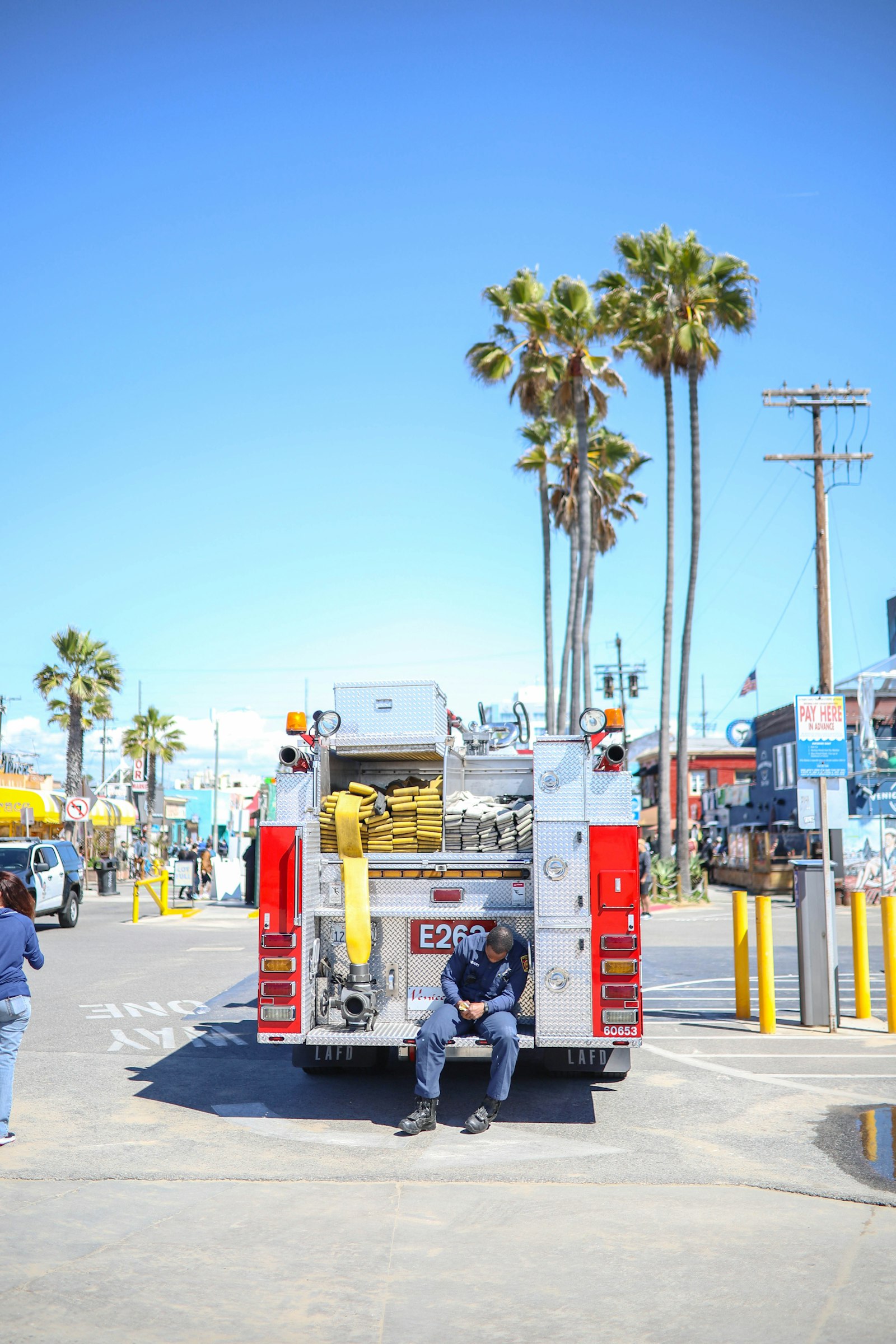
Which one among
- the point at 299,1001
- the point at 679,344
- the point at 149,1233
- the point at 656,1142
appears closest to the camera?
the point at 149,1233

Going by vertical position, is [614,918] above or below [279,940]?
above

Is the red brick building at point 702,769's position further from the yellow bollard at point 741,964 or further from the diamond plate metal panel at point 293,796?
the diamond plate metal panel at point 293,796

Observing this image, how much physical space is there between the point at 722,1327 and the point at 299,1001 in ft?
13.3

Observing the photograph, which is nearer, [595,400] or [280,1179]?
[280,1179]

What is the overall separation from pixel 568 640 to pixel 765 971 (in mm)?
24931

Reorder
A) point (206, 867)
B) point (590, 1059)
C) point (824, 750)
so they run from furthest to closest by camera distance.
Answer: point (206, 867) → point (824, 750) → point (590, 1059)

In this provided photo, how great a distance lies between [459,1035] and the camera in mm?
7895

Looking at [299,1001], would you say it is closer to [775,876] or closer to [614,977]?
[614,977]

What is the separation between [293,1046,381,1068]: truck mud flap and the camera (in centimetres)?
891

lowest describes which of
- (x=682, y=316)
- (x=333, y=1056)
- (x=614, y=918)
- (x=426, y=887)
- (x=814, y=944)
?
(x=333, y=1056)

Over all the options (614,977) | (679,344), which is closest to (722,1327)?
(614,977)

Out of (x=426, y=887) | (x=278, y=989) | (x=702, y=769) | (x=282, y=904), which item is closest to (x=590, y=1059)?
(x=426, y=887)

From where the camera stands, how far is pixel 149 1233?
554 cm

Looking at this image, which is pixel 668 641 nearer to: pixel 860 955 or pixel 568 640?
pixel 568 640
